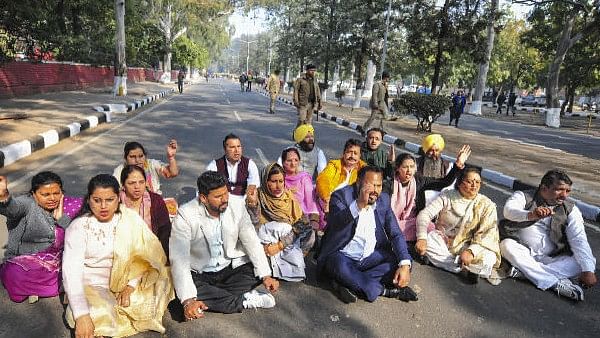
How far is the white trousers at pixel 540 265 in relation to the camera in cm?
378

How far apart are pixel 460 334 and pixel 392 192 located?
5.75 ft

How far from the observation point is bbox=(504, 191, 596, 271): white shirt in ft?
12.1

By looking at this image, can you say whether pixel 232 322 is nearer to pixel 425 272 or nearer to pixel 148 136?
pixel 425 272

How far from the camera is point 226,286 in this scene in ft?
10.4

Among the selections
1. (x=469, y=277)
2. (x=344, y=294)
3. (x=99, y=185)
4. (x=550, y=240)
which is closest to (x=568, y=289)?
(x=550, y=240)

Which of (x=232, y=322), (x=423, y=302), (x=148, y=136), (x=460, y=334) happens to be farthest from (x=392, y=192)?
(x=148, y=136)

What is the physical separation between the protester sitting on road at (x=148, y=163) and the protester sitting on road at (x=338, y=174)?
1616 mm

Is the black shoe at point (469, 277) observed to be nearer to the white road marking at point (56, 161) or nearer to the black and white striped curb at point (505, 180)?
the black and white striped curb at point (505, 180)

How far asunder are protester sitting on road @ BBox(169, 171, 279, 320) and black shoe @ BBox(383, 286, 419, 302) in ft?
3.08

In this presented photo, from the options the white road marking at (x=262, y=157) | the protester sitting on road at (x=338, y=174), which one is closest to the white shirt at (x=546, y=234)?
the protester sitting on road at (x=338, y=174)

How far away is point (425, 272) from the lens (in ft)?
13.2

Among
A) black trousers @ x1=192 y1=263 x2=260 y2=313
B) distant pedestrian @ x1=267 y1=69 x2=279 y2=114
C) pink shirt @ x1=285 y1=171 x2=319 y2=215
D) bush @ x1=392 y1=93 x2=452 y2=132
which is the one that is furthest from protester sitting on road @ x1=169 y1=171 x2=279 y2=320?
distant pedestrian @ x1=267 y1=69 x2=279 y2=114

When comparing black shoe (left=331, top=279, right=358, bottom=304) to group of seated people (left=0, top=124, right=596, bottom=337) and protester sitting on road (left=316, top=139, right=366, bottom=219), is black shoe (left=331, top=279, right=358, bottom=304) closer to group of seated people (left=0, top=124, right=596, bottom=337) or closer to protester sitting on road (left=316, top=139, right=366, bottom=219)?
group of seated people (left=0, top=124, right=596, bottom=337)

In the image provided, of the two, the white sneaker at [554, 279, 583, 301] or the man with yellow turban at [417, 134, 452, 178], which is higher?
the man with yellow turban at [417, 134, 452, 178]
